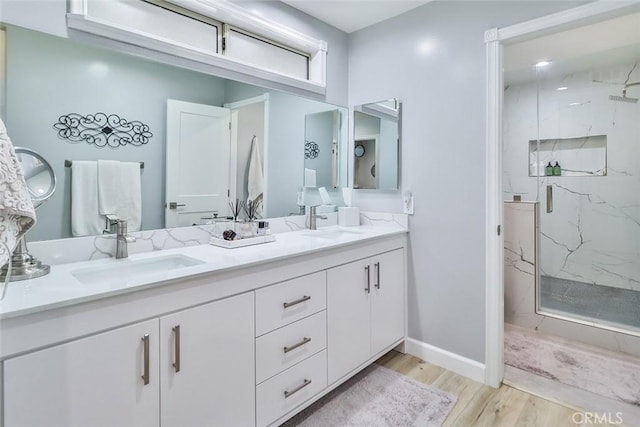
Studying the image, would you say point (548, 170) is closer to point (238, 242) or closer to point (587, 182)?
point (587, 182)

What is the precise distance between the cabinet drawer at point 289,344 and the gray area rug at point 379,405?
347mm

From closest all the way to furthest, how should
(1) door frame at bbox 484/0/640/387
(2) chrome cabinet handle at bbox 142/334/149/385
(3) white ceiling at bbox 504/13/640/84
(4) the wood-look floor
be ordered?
(2) chrome cabinet handle at bbox 142/334/149/385, (4) the wood-look floor, (1) door frame at bbox 484/0/640/387, (3) white ceiling at bbox 504/13/640/84

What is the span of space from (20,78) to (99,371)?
3.74 feet

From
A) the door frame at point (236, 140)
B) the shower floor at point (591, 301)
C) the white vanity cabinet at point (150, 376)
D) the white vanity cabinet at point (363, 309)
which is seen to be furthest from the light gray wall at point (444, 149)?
the white vanity cabinet at point (150, 376)

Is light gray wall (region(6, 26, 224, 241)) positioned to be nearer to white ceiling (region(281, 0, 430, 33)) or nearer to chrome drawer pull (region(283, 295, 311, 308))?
chrome drawer pull (region(283, 295, 311, 308))

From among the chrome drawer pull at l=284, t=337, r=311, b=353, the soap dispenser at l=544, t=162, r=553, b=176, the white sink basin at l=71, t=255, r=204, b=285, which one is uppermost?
the soap dispenser at l=544, t=162, r=553, b=176

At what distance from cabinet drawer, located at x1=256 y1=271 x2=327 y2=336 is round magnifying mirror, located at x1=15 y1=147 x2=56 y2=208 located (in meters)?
0.93

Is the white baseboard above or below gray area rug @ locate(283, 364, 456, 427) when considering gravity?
above

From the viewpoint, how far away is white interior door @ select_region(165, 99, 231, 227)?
5.60 ft

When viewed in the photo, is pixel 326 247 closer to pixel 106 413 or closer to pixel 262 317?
pixel 262 317

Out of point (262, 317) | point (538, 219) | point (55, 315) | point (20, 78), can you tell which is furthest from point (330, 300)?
point (538, 219)

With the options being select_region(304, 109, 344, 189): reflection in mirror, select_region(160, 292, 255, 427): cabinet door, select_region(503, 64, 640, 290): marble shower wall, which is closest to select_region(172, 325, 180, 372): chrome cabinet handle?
select_region(160, 292, 255, 427): cabinet door

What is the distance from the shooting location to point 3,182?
0.91m

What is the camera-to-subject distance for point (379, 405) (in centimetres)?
180
